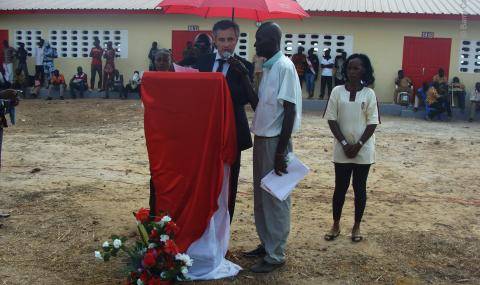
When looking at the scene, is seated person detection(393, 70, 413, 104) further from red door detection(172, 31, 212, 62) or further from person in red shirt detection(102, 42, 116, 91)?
person in red shirt detection(102, 42, 116, 91)

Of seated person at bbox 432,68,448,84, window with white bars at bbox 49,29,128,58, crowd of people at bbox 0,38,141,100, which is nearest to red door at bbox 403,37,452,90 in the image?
seated person at bbox 432,68,448,84

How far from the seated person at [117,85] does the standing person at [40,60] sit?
2.54 metres

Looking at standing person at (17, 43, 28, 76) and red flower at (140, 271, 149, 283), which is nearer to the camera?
red flower at (140, 271, 149, 283)

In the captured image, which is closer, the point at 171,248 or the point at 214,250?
the point at 171,248

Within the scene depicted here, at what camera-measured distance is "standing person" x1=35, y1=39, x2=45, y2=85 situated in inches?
657

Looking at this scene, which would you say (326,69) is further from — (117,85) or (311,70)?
(117,85)

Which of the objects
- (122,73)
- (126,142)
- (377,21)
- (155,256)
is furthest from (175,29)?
(155,256)

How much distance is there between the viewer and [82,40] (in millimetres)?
16766

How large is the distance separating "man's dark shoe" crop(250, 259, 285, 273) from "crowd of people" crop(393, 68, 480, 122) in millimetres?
10594

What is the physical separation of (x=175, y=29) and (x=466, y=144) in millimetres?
9496

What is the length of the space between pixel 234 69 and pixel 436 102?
10.8m

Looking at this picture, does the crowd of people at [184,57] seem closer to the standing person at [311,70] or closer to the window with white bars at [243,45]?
the standing person at [311,70]

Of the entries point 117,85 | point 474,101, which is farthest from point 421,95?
point 117,85

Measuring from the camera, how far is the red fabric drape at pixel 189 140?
347 cm
